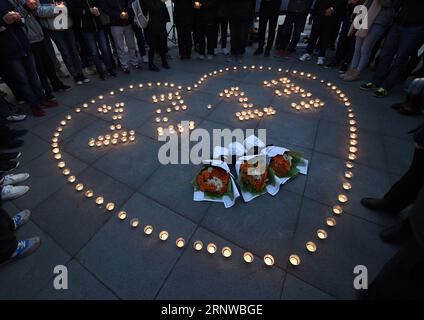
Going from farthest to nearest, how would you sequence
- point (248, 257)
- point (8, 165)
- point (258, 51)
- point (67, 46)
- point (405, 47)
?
point (258, 51), point (67, 46), point (405, 47), point (8, 165), point (248, 257)

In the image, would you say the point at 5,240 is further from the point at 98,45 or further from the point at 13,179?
the point at 98,45

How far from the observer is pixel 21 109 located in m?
4.45

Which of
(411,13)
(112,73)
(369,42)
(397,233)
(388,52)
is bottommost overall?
(397,233)

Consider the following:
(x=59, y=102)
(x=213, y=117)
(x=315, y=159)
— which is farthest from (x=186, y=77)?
(x=315, y=159)

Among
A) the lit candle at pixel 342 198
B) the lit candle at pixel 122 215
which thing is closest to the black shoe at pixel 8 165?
the lit candle at pixel 122 215

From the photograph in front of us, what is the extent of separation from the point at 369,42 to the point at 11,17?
6.32 metres

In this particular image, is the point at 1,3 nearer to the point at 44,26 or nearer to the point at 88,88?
the point at 44,26

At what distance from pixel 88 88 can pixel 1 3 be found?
77.4 inches

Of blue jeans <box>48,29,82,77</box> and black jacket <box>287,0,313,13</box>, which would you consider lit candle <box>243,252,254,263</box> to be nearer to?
blue jeans <box>48,29,82,77</box>

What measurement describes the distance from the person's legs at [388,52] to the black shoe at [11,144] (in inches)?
261

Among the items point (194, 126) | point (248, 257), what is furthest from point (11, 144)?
point (248, 257)

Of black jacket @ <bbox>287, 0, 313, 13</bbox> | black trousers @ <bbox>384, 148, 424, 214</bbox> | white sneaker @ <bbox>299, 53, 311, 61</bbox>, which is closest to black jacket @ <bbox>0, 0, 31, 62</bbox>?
black trousers @ <bbox>384, 148, 424, 214</bbox>

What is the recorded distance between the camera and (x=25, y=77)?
3.96m

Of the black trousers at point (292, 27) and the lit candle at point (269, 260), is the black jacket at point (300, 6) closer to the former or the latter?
the black trousers at point (292, 27)
